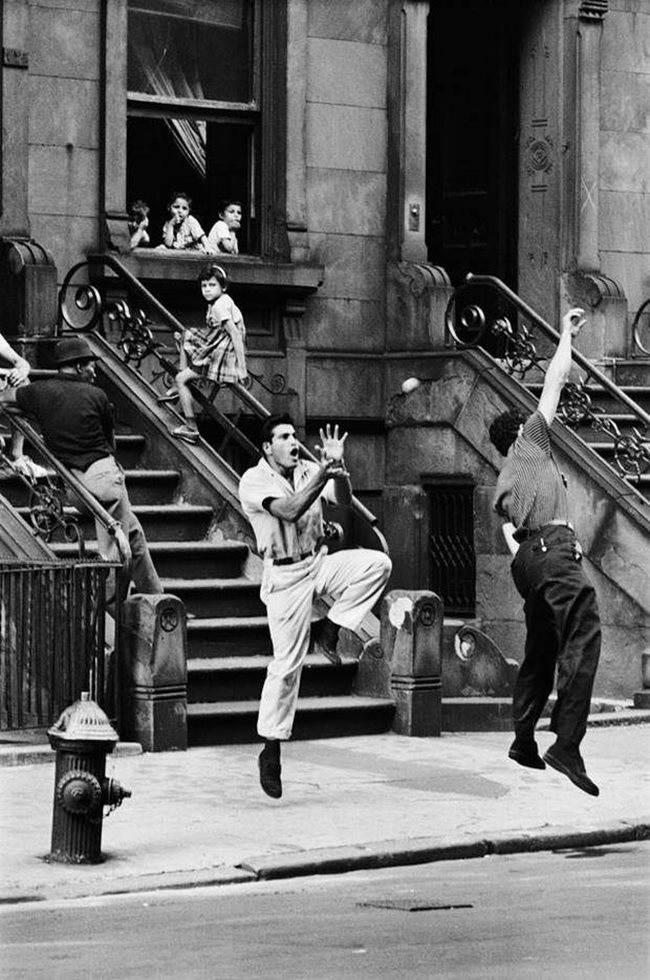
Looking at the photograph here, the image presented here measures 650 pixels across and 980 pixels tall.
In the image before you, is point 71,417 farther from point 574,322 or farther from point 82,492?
point 574,322

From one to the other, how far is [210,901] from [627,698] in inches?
322

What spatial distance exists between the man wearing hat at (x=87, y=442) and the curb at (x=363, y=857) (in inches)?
160

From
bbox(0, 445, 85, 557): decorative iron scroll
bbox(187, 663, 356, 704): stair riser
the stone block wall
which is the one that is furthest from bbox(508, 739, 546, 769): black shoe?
the stone block wall

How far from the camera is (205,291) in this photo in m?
18.1

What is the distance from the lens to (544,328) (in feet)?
63.1

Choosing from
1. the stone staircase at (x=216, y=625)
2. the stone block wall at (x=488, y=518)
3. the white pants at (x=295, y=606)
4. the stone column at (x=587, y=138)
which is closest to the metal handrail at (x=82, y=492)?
the stone staircase at (x=216, y=625)

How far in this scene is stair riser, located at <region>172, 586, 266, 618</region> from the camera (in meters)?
16.0

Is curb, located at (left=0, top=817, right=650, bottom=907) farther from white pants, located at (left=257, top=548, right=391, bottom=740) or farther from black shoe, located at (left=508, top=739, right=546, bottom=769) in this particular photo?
white pants, located at (left=257, top=548, right=391, bottom=740)

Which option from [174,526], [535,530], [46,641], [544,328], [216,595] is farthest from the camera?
[544,328]

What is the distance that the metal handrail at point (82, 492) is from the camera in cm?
1452

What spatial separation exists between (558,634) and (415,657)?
3237 mm

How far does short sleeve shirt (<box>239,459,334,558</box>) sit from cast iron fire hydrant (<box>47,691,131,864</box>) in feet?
7.01

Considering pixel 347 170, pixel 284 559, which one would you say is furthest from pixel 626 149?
pixel 284 559

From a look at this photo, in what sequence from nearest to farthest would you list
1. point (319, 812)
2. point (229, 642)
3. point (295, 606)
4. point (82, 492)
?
point (319, 812) → point (295, 606) → point (82, 492) → point (229, 642)
